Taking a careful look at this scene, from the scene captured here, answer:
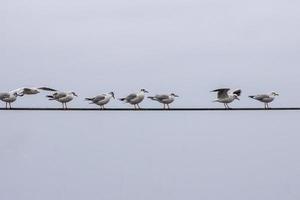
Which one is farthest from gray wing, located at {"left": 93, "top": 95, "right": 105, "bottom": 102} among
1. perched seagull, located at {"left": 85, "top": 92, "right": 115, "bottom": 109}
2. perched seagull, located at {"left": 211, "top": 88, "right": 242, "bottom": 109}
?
perched seagull, located at {"left": 211, "top": 88, "right": 242, "bottom": 109}

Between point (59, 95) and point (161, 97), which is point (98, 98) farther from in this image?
point (161, 97)

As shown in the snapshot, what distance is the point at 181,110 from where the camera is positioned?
21938 millimetres

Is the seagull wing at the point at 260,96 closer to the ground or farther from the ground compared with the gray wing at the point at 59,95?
farther from the ground

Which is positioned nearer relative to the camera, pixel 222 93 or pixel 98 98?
pixel 98 98

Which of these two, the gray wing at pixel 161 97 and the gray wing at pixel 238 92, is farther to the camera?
the gray wing at pixel 238 92

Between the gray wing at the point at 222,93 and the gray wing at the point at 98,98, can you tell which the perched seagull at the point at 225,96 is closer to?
the gray wing at the point at 222,93

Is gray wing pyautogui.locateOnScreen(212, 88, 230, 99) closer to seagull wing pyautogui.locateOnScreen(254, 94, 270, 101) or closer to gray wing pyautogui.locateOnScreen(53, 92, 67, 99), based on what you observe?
seagull wing pyautogui.locateOnScreen(254, 94, 270, 101)

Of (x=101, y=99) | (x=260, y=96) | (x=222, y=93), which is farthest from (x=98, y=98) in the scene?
(x=260, y=96)

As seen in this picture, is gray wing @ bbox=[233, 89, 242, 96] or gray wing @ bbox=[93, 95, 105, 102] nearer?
gray wing @ bbox=[93, 95, 105, 102]

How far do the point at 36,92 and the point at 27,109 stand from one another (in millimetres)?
9237

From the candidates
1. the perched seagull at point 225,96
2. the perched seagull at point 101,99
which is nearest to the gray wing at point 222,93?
the perched seagull at point 225,96

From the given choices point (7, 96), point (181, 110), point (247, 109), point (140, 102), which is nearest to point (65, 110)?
point (181, 110)

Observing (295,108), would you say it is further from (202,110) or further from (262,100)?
(262,100)

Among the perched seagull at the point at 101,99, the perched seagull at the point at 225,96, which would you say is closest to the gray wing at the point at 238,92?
the perched seagull at the point at 225,96
